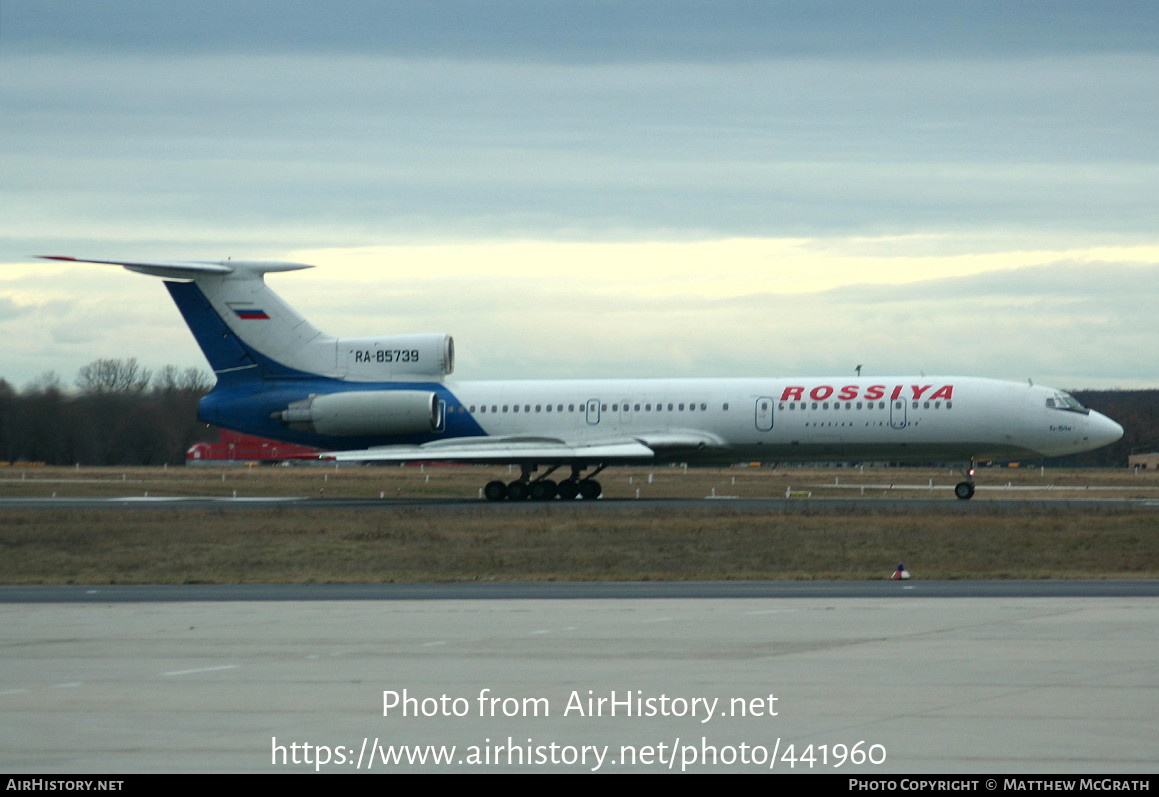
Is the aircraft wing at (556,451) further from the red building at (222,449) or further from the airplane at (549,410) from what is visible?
the red building at (222,449)

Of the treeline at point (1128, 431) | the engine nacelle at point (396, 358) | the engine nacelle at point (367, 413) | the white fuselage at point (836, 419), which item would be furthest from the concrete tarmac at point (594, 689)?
the treeline at point (1128, 431)

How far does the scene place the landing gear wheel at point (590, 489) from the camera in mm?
48969

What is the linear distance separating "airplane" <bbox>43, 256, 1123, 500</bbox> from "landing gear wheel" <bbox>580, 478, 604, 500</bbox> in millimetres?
53

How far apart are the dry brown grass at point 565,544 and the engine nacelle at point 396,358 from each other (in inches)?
316

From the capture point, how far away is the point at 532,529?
3597cm

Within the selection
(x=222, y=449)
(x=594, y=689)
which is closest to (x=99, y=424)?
(x=222, y=449)

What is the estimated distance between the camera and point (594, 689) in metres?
13.3

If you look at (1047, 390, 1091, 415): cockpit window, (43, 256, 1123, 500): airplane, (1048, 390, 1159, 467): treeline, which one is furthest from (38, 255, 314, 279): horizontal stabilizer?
(1048, 390, 1159, 467): treeline

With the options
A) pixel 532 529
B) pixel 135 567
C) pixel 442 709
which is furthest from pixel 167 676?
pixel 532 529

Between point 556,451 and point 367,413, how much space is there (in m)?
6.98

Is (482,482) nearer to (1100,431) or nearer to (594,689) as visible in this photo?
(1100,431)

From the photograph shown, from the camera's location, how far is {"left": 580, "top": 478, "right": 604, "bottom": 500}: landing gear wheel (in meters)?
49.0

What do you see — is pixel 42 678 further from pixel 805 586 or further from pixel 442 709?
pixel 805 586
